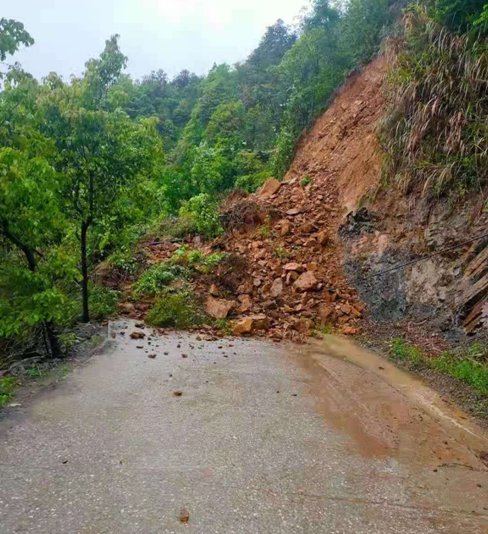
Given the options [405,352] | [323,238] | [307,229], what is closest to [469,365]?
[405,352]

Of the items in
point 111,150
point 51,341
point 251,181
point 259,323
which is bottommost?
point 259,323

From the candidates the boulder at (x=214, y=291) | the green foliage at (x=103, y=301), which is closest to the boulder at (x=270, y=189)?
the boulder at (x=214, y=291)

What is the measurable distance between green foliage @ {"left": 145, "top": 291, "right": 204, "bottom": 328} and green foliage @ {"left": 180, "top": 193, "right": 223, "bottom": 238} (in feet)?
13.3

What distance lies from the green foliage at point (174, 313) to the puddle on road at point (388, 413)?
255 cm

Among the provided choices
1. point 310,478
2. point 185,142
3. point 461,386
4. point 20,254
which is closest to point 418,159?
point 461,386

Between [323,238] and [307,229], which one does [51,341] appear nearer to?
[323,238]

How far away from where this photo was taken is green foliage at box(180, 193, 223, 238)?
496 inches

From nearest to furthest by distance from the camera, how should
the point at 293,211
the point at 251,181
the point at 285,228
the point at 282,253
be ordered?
the point at 282,253 < the point at 285,228 < the point at 293,211 < the point at 251,181

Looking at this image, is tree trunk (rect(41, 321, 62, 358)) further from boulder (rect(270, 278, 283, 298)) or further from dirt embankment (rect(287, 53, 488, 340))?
dirt embankment (rect(287, 53, 488, 340))

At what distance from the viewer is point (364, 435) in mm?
4324

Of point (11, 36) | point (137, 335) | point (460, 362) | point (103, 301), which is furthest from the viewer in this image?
point (103, 301)

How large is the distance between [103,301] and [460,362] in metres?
6.84

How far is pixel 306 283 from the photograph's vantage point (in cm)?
923

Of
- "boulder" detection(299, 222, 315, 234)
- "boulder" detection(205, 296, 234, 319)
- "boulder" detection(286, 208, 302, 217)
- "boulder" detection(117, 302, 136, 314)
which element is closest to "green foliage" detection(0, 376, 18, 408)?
"boulder" detection(117, 302, 136, 314)
